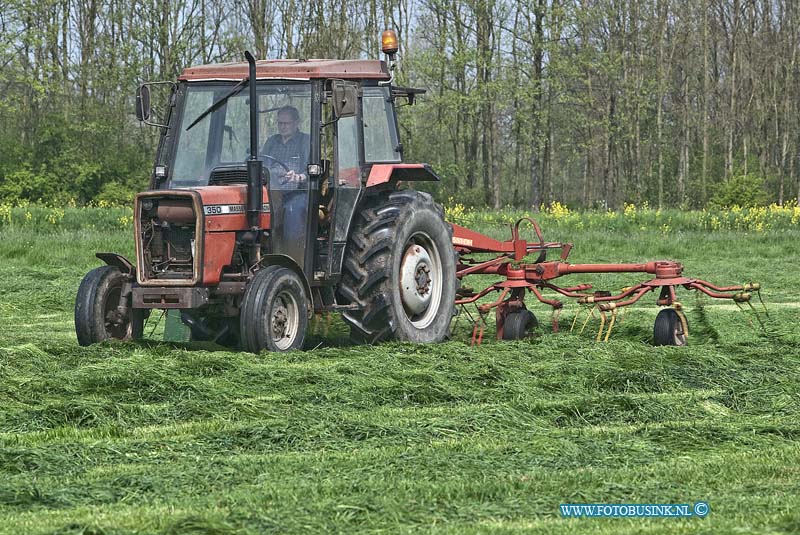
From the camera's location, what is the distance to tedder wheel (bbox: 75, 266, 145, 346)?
8.62m

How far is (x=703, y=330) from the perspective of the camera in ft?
34.0

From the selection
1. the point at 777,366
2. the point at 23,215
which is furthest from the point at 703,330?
the point at 23,215

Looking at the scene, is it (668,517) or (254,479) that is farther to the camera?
(254,479)

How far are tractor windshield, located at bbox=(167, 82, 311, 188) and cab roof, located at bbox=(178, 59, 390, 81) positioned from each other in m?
0.08

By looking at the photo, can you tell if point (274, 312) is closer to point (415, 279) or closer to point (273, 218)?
point (273, 218)

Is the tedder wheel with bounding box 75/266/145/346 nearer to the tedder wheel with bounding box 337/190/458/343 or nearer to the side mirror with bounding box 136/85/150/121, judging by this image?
the side mirror with bounding box 136/85/150/121

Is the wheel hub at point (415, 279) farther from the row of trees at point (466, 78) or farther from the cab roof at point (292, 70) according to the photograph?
the row of trees at point (466, 78)

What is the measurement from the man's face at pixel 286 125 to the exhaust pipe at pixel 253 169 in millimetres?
338

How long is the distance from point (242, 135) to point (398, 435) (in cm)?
389

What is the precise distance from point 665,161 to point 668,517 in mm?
37910

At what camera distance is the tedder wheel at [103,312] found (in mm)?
8625

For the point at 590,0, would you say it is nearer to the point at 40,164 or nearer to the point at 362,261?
the point at 40,164

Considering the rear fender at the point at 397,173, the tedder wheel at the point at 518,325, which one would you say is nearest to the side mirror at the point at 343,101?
the rear fender at the point at 397,173

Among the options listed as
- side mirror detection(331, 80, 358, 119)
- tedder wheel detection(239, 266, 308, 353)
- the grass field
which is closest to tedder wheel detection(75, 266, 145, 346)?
the grass field
